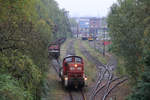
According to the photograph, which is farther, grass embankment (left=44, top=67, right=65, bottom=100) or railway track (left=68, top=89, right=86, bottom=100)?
railway track (left=68, top=89, right=86, bottom=100)

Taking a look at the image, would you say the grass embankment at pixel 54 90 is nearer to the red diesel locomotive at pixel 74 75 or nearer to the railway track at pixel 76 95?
the railway track at pixel 76 95

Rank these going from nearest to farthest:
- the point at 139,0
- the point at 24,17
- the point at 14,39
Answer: the point at 14,39, the point at 24,17, the point at 139,0

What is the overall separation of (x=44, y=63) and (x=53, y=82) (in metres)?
7.28

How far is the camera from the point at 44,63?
48.3ft

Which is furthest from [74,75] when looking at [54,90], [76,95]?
[54,90]

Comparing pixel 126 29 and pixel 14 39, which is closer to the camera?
pixel 14 39

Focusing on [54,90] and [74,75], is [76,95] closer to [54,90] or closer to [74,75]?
[74,75]

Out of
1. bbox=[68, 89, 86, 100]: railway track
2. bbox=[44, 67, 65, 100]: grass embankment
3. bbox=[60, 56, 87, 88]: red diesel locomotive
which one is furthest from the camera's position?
bbox=[60, 56, 87, 88]: red diesel locomotive

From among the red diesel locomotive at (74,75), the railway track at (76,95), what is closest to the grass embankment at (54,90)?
the railway track at (76,95)

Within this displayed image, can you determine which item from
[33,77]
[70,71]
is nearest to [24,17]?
[33,77]

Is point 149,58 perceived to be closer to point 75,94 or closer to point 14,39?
point 14,39

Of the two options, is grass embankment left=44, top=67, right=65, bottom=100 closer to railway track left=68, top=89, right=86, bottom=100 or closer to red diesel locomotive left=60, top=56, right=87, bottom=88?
railway track left=68, top=89, right=86, bottom=100

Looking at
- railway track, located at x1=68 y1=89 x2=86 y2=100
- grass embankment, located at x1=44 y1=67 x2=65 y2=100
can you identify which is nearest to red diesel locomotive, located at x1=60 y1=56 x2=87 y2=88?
railway track, located at x1=68 y1=89 x2=86 y2=100

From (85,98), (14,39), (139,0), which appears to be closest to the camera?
(14,39)
